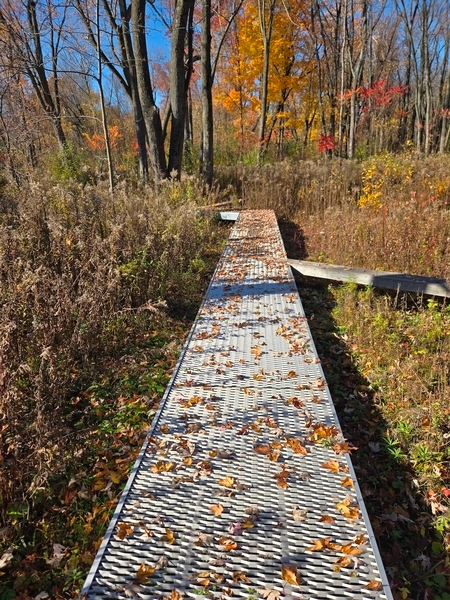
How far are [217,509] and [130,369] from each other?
1.73 metres

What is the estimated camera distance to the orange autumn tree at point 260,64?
58.9 ft

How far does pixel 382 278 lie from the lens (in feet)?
14.5

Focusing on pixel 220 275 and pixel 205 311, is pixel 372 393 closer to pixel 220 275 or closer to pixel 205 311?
pixel 205 311

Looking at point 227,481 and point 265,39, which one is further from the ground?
point 265,39

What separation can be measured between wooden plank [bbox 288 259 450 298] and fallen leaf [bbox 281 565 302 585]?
3039 mm

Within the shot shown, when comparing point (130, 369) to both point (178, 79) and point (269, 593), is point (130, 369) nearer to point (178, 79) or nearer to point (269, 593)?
point (269, 593)

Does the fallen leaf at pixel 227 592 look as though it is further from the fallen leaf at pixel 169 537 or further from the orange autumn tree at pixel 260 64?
the orange autumn tree at pixel 260 64

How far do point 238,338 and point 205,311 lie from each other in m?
0.74

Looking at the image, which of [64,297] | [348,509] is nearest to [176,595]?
[348,509]

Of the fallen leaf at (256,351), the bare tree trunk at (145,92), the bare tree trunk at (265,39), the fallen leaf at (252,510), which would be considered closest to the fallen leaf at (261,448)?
the fallen leaf at (252,510)

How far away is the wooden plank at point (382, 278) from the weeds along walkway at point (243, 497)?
1.60m

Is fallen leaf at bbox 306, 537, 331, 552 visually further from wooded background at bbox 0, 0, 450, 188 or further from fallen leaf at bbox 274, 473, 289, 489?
wooded background at bbox 0, 0, 450, 188

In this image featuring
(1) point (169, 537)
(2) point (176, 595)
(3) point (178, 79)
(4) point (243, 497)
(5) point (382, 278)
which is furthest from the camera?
(3) point (178, 79)

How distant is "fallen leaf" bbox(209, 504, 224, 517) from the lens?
1792mm
